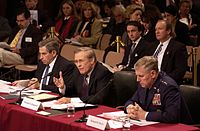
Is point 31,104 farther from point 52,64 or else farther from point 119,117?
point 52,64

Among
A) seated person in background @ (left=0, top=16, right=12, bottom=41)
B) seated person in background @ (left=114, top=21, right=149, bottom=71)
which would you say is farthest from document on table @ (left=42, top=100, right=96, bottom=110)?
seated person in background @ (left=0, top=16, right=12, bottom=41)

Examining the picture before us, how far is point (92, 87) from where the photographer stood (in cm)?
568

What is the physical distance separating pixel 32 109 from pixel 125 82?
1250 mm

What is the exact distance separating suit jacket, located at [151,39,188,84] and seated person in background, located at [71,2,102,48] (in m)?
2.88

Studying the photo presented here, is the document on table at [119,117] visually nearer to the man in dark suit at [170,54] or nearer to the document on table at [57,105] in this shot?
the document on table at [57,105]

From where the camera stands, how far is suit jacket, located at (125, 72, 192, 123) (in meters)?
4.55

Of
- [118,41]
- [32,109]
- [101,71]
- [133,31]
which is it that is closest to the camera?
[32,109]

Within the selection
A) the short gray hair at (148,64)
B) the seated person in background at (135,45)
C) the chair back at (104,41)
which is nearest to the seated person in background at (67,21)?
the chair back at (104,41)

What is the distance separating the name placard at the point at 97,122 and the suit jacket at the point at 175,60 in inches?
90.6

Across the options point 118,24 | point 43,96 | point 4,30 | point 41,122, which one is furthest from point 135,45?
point 4,30

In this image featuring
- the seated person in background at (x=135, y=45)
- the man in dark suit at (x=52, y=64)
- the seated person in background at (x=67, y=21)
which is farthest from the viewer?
the seated person in background at (x=67, y=21)

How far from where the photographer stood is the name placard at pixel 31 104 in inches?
199

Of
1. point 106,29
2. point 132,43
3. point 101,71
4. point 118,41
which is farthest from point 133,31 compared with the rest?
point 106,29

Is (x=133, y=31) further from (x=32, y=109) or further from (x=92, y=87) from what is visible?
(x=32, y=109)
